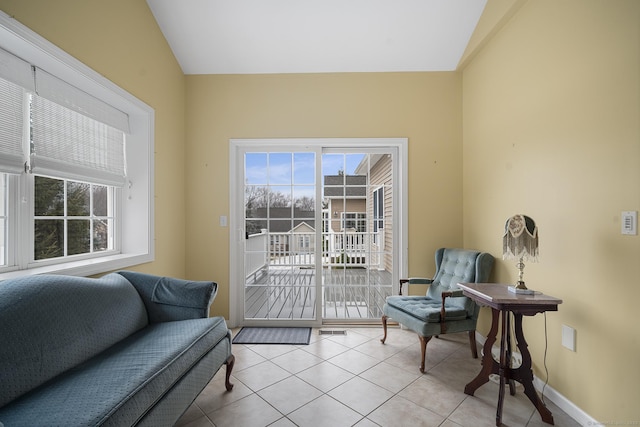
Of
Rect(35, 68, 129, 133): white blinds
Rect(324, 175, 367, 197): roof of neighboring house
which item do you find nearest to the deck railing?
Rect(324, 175, 367, 197): roof of neighboring house

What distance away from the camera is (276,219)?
3342 millimetres

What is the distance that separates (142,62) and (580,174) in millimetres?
3522

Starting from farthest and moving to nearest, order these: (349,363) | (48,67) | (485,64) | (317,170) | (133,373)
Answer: (317,170) < (485,64) < (349,363) < (48,67) < (133,373)

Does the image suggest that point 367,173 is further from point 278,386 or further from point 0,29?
point 0,29

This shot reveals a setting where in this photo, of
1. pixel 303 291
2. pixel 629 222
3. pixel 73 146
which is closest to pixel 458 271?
pixel 629 222

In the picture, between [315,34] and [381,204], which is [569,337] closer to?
[381,204]

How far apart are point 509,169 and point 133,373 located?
2.98 m

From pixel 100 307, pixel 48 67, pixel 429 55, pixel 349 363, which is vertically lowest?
pixel 349 363

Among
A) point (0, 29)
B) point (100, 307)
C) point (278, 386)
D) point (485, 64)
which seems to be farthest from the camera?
point (485, 64)

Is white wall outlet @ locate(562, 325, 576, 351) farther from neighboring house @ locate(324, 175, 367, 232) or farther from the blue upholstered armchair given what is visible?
neighboring house @ locate(324, 175, 367, 232)

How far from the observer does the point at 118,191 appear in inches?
102

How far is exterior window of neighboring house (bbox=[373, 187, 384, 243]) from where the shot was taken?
3.43 meters

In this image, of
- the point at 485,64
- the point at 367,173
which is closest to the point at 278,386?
the point at 367,173

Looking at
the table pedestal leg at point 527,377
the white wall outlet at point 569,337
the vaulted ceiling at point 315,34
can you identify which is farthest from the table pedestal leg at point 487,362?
the vaulted ceiling at point 315,34
